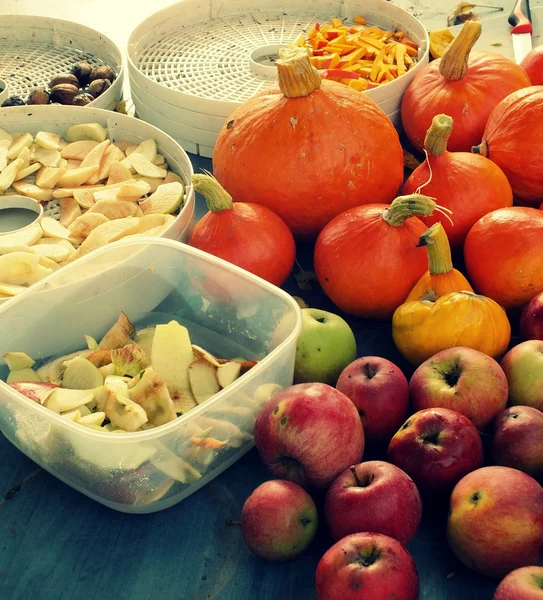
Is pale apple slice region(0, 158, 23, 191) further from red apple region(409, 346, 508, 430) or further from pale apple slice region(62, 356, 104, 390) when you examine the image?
red apple region(409, 346, 508, 430)

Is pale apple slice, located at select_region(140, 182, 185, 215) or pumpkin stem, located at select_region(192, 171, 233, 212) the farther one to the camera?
pale apple slice, located at select_region(140, 182, 185, 215)

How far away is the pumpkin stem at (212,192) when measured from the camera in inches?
41.8

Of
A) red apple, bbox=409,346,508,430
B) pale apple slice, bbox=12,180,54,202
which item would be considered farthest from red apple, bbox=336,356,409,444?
pale apple slice, bbox=12,180,54,202

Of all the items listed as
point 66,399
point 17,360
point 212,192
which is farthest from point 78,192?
point 66,399

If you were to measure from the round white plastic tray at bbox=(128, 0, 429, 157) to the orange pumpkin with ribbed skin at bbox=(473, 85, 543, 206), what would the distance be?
254 mm

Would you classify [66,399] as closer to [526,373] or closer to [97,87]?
[526,373]

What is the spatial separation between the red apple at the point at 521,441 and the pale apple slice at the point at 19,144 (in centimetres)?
103

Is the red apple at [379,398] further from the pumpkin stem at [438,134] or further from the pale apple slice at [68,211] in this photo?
the pale apple slice at [68,211]

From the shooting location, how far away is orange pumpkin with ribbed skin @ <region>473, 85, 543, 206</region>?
1193mm

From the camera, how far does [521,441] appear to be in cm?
79

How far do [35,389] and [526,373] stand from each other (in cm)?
62

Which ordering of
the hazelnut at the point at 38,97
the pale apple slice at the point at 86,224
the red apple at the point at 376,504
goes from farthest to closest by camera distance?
the hazelnut at the point at 38,97, the pale apple slice at the point at 86,224, the red apple at the point at 376,504

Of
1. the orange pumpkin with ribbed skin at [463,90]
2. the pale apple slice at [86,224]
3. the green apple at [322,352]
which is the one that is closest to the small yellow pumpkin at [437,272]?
the green apple at [322,352]

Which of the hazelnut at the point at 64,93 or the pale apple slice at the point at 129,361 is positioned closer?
the pale apple slice at the point at 129,361
